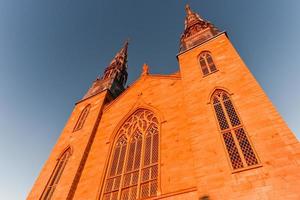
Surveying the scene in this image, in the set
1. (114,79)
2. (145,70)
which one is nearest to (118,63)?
(114,79)

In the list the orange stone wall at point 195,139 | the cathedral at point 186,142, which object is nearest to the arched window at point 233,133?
the cathedral at point 186,142

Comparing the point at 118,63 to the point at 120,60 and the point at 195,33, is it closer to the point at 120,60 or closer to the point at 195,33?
the point at 120,60

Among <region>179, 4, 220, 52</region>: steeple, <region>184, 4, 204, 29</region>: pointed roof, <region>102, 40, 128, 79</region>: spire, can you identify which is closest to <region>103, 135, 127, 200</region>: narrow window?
<region>179, 4, 220, 52</region>: steeple

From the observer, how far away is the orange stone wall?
674cm

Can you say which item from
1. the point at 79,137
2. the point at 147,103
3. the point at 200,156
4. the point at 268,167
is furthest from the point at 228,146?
the point at 79,137

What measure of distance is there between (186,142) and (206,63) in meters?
5.21

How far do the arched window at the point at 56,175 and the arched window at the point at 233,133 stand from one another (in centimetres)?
946

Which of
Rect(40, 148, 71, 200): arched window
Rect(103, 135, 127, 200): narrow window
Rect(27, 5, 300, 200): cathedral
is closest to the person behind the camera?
Rect(27, 5, 300, 200): cathedral

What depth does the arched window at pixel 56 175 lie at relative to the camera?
39.2 feet

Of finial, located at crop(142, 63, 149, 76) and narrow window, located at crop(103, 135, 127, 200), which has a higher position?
finial, located at crop(142, 63, 149, 76)

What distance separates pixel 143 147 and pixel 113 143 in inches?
91.5

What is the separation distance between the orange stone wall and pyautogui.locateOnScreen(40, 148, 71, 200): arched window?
0.32 meters

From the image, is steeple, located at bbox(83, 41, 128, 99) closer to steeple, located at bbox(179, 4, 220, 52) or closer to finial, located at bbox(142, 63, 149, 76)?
finial, located at bbox(142, 63, 149, 76)

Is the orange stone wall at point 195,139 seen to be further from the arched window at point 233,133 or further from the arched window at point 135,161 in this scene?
the arched window at point 135,161
